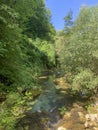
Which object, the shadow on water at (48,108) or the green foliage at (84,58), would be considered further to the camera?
the green foliage at (84,58)

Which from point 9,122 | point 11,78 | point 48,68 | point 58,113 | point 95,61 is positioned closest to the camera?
point 9,122

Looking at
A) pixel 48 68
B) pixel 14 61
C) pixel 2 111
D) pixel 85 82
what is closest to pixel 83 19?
pixel 85 82

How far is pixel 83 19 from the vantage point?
17531 mm

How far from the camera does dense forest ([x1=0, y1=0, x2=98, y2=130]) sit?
26.9 ft

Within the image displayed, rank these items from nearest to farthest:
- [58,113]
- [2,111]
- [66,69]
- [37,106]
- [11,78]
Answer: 1. [2,111]
2. [11,78]
3. [58,113]
4. [37,106]
5. [66,69]

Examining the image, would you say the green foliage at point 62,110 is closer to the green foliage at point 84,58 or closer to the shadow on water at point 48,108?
the shadow on water at point 48,108

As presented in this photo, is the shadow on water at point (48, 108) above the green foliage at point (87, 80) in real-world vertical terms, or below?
below

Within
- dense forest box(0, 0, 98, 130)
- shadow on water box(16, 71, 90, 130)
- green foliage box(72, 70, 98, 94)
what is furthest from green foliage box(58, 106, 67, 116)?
green foliage box(72, 70, 98, 94)

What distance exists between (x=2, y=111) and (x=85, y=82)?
319 inches

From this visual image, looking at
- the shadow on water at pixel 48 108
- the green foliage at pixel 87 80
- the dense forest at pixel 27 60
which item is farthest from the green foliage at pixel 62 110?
the green foliage at pixel 87 80

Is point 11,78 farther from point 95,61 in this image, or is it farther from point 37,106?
point 95,61

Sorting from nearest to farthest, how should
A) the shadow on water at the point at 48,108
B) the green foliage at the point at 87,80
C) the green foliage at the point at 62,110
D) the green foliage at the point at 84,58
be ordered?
the shadow on water at the point at 48,108 → the green foliage at the point at 62,110 → the green foliage at the point at 87,80 → the green foliage at the point at 84,58

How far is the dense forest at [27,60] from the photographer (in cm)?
820

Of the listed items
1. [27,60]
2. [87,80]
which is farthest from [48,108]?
[27,60]
